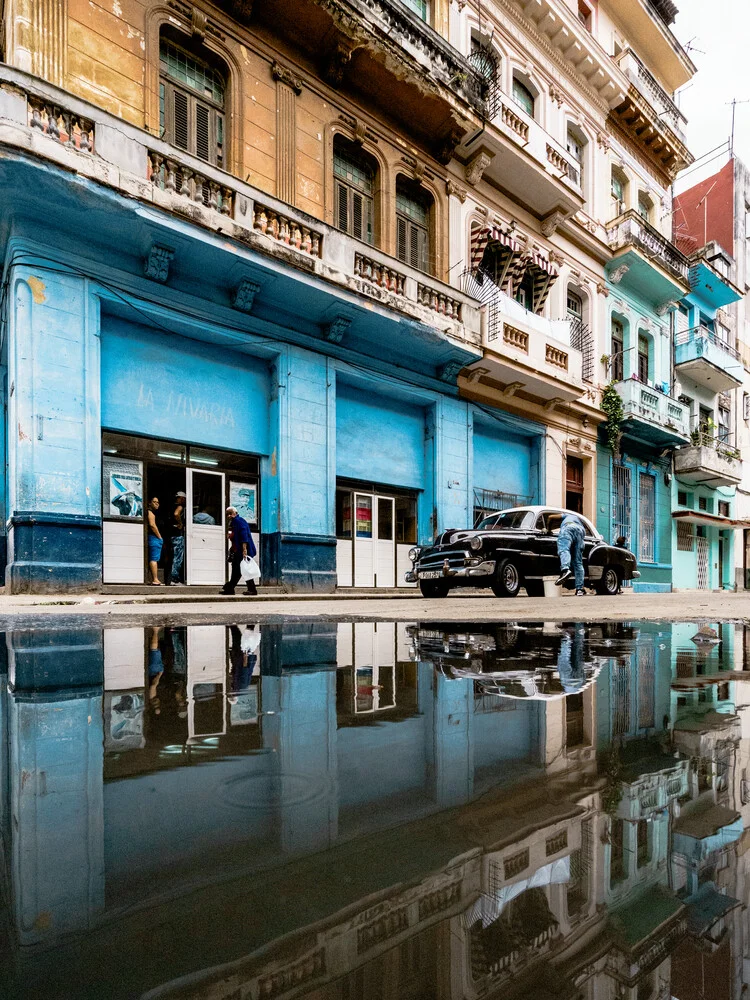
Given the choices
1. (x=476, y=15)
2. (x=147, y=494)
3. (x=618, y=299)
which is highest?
(x=476, y=15)

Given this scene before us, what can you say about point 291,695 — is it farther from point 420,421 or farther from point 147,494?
point 420,421

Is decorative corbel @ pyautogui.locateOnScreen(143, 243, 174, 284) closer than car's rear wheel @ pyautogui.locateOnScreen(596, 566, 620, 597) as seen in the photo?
Yes

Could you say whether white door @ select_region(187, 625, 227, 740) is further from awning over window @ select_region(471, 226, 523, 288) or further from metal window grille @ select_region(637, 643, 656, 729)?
awning over window @ select_region(471, 226, 523, 288)

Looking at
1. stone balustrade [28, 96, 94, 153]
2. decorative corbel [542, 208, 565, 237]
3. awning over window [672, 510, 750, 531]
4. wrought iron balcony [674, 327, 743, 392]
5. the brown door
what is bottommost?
awning over window [672, 510, 750, 531]

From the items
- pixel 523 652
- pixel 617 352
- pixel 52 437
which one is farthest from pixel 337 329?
pixel 617 352

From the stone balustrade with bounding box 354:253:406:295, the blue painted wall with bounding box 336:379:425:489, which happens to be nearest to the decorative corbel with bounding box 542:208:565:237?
the stone balustrade with bounding box 354:253:406:295

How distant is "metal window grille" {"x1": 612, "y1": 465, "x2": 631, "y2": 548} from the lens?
70.9 feet

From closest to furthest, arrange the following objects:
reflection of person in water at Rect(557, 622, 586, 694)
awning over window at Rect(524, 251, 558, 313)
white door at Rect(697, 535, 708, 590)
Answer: reflection of person in water at Rect(557, 622, 586, 694) → awning over window at Rect(524, 251, 558, 313) → white door at Rect(697, 535, 708, 590)

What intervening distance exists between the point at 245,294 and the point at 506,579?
7.09 m

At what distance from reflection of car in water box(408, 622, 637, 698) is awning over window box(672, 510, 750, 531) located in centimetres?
2173

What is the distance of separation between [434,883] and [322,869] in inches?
6.6

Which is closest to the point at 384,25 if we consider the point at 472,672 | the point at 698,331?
the point at 472,672

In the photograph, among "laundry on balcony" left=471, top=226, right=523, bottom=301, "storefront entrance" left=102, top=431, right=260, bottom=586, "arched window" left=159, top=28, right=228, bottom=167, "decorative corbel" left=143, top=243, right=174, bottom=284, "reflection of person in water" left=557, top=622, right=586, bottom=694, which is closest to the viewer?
"reflection of person in water" left=557, top=622, right=586, bottom=694

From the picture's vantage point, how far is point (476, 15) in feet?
55.5
